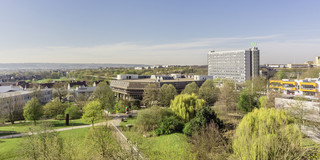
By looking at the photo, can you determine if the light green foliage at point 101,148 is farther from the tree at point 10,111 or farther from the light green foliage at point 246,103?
the light green foliage at point 246,103

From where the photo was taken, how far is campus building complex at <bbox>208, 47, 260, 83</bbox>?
93.3m

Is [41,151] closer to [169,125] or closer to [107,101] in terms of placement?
[169,125]

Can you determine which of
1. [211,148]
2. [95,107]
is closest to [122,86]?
[95,107]

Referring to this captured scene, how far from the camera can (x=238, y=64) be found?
318 feet

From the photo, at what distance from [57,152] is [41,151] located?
2.37 m

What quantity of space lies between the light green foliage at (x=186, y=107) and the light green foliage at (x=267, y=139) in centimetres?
972

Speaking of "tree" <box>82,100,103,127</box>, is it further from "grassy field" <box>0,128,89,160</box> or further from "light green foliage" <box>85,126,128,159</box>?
"light green foliage" <box>85,126,128,159</box>

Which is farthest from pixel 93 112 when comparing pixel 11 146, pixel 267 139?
pixel 267 139

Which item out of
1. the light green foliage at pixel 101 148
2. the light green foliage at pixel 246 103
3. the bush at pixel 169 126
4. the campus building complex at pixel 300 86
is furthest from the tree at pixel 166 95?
the campus building complex at pixel 300 86

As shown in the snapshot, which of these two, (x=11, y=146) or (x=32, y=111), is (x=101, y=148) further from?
(x=32, y=111)

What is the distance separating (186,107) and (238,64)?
79205 millimetres

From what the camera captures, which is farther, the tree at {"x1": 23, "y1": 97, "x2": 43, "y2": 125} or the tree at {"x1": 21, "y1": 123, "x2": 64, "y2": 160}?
the tree at {"x1": 23, "y1": 97, "x2": 43, "y2": 125}

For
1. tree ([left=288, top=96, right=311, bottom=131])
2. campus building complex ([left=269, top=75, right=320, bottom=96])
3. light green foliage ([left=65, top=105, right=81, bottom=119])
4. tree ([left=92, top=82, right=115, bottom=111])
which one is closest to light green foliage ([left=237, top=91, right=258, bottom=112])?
tree ([left=288, top=96, right=311, bottom=131])

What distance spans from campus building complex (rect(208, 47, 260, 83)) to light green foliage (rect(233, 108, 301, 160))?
78.0 metres
